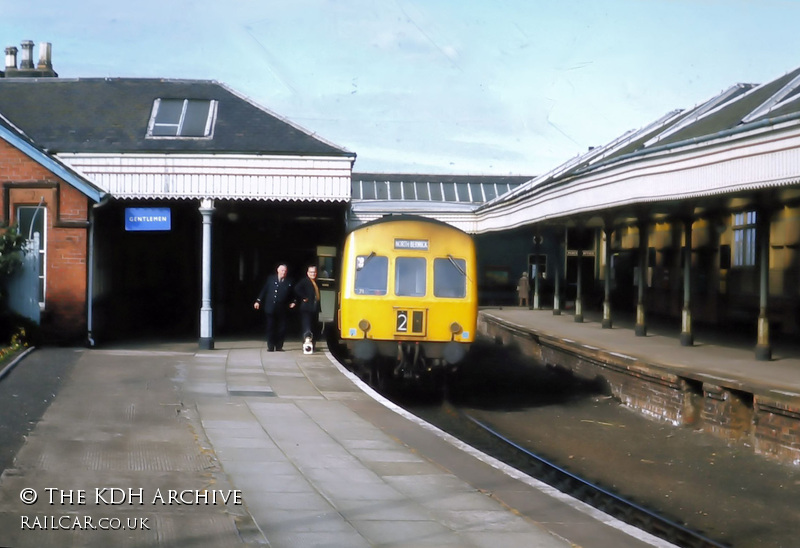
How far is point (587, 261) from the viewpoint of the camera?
40.7 m

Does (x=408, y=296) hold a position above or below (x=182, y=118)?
below

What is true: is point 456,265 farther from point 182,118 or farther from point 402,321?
point 182,118

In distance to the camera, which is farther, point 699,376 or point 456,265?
point 456,265

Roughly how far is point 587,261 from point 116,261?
24334mm

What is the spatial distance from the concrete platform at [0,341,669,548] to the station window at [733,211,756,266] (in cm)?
1324

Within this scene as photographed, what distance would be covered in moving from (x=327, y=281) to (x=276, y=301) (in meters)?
6.94

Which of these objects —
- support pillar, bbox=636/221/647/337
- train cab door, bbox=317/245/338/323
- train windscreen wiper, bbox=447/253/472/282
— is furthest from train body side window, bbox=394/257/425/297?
train cab door, bbox=317/245/338/323

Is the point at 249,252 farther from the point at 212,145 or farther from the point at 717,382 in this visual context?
the point at 717,382

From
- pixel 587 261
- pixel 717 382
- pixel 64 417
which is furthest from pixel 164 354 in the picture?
pixel 587 261

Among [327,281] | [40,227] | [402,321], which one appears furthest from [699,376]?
[327,281]

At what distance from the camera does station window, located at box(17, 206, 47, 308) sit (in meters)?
17.1

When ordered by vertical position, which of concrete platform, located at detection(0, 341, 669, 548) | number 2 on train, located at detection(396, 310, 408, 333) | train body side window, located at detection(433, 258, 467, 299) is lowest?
concrete platform, located at detection(0, 341, 669, 548)

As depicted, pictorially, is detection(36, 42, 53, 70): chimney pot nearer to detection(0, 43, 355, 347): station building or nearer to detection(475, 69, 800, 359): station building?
detection(0, 43, 355, 347): station building

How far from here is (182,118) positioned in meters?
19.7
